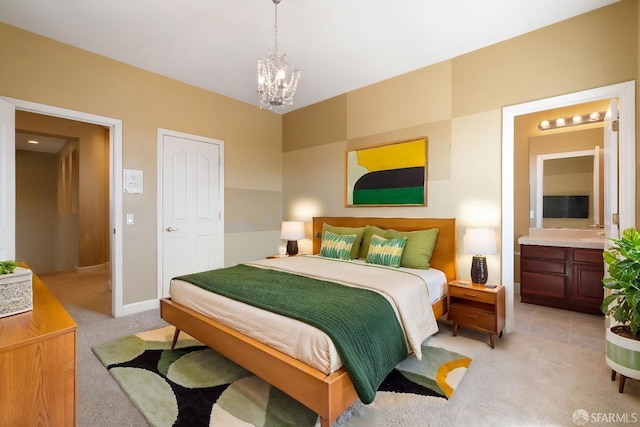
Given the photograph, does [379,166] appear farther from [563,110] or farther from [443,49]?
[563,110]

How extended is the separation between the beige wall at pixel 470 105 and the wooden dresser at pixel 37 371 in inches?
128

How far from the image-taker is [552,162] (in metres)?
4.06

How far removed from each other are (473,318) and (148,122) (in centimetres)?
416

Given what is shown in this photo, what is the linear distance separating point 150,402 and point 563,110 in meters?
5.33

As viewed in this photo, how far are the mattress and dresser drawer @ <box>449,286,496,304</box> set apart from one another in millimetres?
351

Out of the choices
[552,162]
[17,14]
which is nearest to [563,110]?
[552,162]

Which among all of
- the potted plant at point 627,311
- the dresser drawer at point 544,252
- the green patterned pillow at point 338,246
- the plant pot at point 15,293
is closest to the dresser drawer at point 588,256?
the dresser drawer at point 544,252

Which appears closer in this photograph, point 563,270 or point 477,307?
point 477,307

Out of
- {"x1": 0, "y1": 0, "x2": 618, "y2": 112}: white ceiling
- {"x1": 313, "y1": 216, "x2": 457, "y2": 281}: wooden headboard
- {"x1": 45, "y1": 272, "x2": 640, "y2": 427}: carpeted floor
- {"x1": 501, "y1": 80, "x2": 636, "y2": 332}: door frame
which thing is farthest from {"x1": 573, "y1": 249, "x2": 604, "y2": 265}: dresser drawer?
{"x1": 0, "y1": 0, "x2": 618, "y2": 112}: white ceiling

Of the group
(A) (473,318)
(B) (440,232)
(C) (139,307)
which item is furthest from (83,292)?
(A) (473,318)

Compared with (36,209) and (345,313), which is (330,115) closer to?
(345,313)

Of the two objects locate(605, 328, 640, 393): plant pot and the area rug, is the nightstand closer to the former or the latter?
the area rug

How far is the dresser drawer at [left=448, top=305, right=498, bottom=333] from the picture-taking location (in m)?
2.65

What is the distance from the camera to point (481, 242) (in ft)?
9.23
